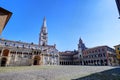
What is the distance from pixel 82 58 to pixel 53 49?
22590 millimetres

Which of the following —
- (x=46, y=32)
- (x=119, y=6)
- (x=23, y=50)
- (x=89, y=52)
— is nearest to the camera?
(x=119, y=6)

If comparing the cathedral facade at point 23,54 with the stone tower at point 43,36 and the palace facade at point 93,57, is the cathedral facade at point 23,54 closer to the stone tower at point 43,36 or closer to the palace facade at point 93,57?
the stone tower at point 43,36

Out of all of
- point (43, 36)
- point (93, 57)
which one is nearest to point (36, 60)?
point (43, 36)

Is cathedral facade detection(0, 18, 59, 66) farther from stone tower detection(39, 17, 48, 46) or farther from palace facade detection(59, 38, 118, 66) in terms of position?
palace facade detection(59, 38, 118, 66)

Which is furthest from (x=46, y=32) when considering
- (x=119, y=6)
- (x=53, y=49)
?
(x=119, y=6)

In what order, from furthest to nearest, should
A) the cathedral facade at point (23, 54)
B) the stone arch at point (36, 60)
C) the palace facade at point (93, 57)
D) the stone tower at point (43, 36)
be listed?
the stone tower at point (43, 36) → the palace facade at point (93, 57) → the stone arch at point (36, 60) → the cathedral facade at point (23, 54)

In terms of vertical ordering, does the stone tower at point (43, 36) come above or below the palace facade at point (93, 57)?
above

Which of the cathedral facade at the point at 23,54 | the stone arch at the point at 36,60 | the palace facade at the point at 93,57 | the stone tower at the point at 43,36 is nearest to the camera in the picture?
the cathedral facade at the point at 23,54

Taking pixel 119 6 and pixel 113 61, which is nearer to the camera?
pixel 119 6

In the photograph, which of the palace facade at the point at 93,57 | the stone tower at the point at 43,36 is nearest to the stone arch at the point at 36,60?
the stone tower at the point at 43,36

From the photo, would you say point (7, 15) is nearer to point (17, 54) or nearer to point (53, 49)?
point (17, 54)

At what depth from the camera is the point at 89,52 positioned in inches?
2505

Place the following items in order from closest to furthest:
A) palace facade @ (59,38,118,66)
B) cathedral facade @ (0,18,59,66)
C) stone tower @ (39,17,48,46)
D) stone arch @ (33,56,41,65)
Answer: cathedral facade @ (0,18,59,66) → stone arch @ (33,56,41,65) → palace facade @ (59,38,118,66) → stone tower @ (39,17,48,46)

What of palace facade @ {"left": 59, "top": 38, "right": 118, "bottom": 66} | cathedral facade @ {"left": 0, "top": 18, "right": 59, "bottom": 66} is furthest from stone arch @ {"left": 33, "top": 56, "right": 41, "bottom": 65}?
palace facade @ {"left": 59, "top": 38, "right": 118, "bottom": 66}
